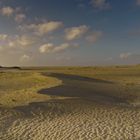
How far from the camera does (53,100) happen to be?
19094mm

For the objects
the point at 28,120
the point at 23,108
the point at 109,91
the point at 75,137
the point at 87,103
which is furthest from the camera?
the point at 109,91

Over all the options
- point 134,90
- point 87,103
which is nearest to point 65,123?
point 87,103

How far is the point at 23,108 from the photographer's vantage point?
1677cm

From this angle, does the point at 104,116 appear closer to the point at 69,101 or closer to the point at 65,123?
the point at 65,123

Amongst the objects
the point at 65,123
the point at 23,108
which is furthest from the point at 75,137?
the point at 23,108

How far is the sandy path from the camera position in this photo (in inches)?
479

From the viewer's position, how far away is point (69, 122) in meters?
14.3

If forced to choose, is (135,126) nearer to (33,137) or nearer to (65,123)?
(65,123)

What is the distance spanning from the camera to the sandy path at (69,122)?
12.2 meters

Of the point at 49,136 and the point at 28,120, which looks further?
the point at 28,120

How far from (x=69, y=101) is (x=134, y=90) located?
11.3m

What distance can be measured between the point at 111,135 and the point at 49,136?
2.55 metres

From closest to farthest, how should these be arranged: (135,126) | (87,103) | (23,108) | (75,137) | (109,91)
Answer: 1. (75,137)
2. (135,126)
3. (23,108)
4. (87,103)
5. (109,91)

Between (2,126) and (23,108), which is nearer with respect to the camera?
(2,126)
